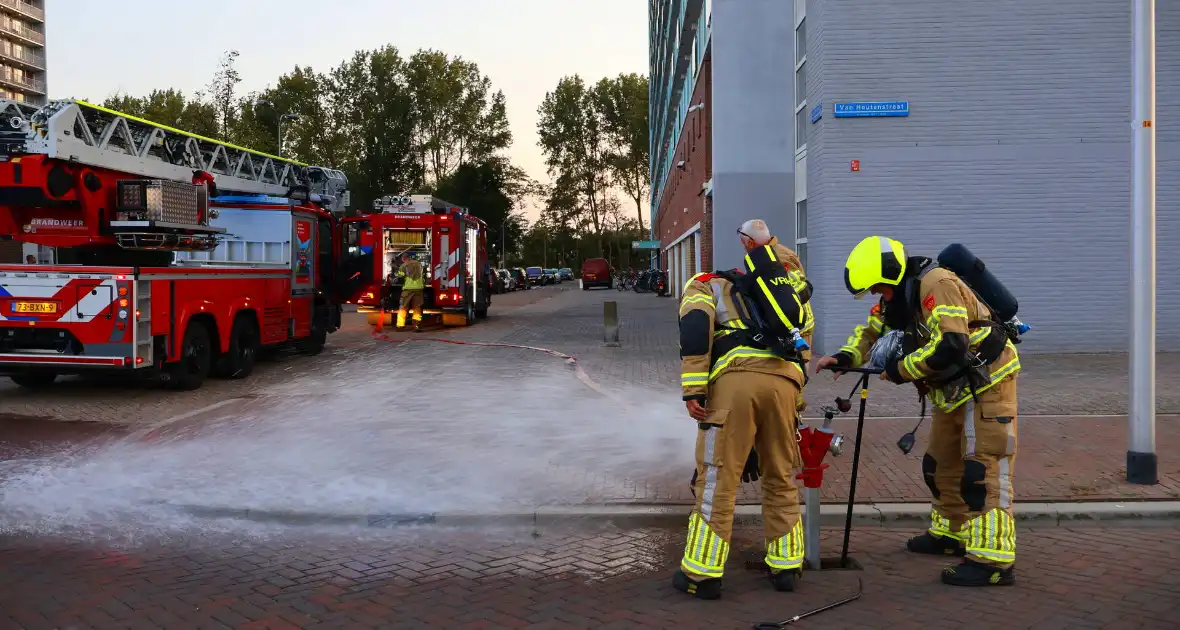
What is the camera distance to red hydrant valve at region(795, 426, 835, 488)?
5012 millimetres

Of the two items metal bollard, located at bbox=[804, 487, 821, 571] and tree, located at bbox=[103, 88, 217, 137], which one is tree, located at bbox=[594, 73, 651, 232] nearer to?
tree, located at bbox=[103, 88, 217, 137]

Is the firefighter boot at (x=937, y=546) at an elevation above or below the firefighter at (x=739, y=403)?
below

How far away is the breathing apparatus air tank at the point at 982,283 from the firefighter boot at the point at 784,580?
171 centimetres

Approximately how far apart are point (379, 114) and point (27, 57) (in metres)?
47.6

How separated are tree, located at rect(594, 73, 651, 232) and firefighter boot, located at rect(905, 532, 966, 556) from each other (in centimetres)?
8554

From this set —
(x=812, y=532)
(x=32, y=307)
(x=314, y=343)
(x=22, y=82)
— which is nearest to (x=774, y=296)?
(x=812, y=532)

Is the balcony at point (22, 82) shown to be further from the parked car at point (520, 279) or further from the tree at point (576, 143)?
the parked car at point (520, 279)

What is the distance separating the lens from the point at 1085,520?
617 cm

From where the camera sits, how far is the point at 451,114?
71875mm

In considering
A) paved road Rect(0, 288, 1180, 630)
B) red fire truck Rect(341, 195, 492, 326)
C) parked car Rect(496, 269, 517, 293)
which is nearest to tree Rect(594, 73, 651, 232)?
parked car Rect(496, 269, 517, 293)

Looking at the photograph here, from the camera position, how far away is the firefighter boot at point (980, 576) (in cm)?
493

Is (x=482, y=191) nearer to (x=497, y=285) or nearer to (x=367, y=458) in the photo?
(x=497, y=285)

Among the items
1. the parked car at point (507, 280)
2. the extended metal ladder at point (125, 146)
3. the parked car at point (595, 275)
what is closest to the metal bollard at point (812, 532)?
the extended metal ladder at point (125, 146)

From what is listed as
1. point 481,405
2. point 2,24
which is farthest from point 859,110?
point 2,24
